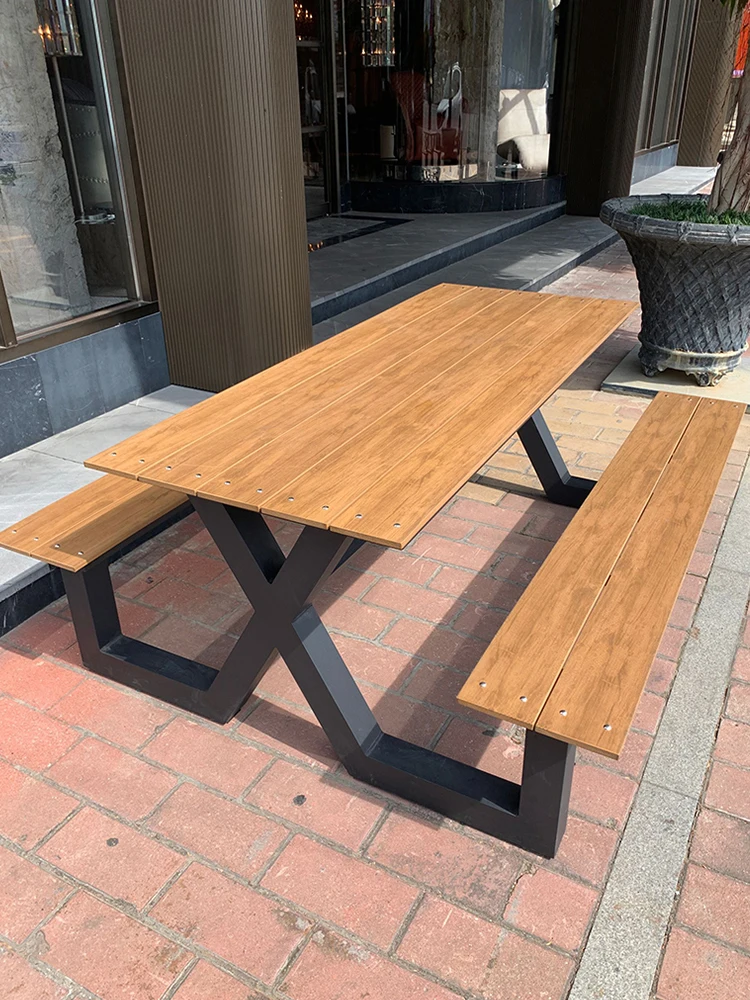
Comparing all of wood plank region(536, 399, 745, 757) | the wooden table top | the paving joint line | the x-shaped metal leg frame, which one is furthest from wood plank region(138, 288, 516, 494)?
the paving joint line

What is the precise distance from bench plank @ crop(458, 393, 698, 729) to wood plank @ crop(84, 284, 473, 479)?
36.6 inches

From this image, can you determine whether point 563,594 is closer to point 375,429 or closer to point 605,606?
point 605,606

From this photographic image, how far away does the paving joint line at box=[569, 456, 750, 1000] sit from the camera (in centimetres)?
163

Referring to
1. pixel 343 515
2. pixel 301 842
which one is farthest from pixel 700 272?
pixel 301 842

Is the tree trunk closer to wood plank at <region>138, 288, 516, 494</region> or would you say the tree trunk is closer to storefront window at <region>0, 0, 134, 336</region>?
wood plank at <region>138, 288, 516, 494</region>

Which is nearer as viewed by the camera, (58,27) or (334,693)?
(334,693)

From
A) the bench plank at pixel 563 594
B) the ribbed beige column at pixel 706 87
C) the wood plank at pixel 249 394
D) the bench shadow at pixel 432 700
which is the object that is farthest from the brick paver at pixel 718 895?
the ribbed beige column at pixel 706 87

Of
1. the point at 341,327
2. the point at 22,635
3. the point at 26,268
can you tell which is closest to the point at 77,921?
the point at 22,635

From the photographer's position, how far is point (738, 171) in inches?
168

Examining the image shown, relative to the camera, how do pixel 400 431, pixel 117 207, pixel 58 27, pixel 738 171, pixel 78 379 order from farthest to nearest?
pixel 738 171
pixel 117 207
pixel 78 379
pixel 58 27
pixel 400 431

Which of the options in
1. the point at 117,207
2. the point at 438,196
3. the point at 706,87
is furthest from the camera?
the point at 706,87

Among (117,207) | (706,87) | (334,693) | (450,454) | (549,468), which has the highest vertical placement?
(706,87)

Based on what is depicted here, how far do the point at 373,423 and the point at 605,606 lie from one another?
0.76 meters

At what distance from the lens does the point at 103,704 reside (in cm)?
233
